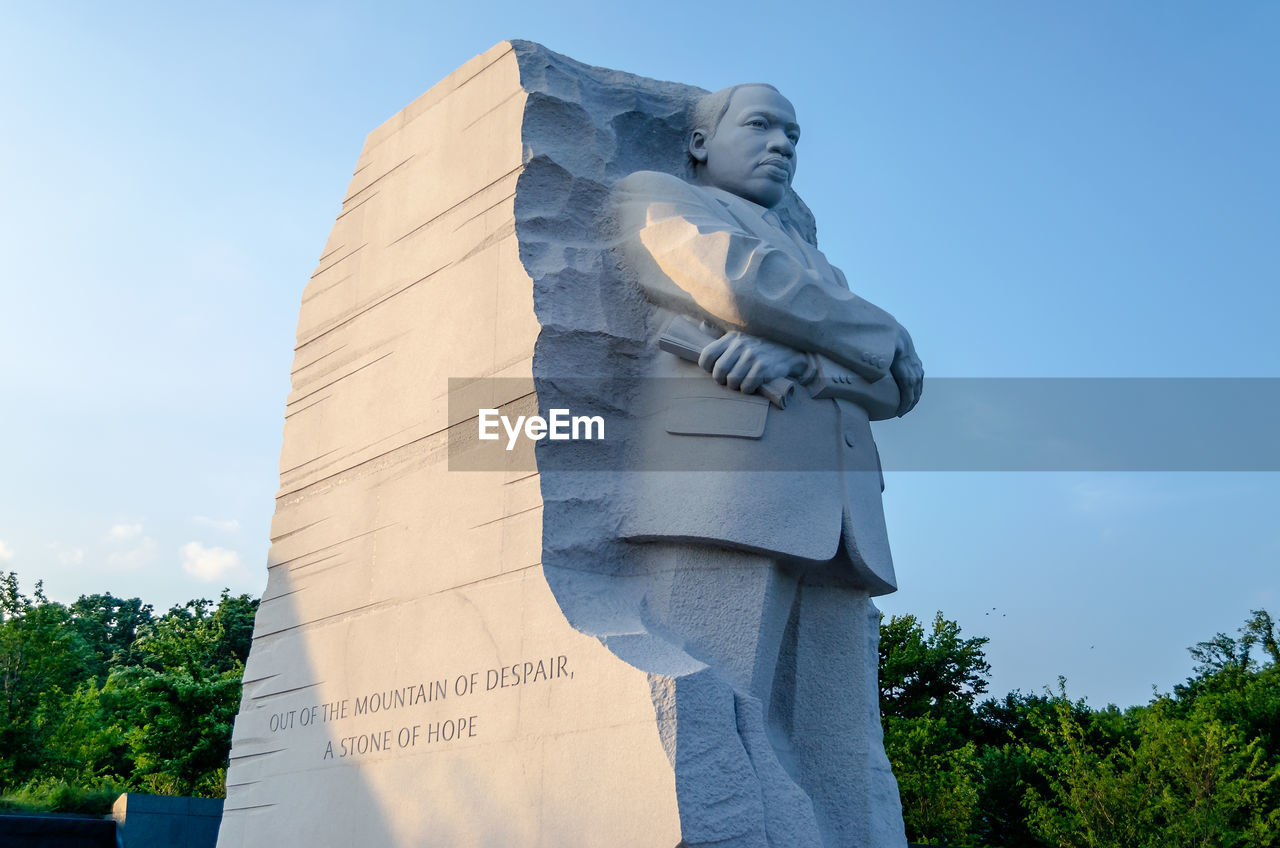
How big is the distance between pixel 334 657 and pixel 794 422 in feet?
7.77

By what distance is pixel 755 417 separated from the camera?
4.65 meters

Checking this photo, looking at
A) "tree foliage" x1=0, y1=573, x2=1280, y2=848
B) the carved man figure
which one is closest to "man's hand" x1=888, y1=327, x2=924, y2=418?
the carved man figure

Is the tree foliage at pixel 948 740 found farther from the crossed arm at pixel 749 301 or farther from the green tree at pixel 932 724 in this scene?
the crossed arm at pixel 749 301

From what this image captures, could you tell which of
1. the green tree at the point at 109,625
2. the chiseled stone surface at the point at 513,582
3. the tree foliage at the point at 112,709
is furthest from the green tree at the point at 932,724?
the green tree at the point at 109,625

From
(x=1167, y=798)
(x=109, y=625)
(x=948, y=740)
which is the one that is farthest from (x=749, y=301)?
(x=109, y=625)

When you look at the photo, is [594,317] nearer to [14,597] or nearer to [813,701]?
[813,701]

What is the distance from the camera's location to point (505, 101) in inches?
214

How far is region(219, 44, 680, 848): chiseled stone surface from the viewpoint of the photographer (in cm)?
421

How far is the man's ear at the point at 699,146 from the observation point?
5699 millimetres

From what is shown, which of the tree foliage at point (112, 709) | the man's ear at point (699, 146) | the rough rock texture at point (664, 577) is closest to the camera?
the rough rock texture at point (664, 577)

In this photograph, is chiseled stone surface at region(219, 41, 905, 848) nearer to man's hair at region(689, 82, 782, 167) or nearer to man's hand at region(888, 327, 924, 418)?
man's hair at region(689, 82, 782, 167)

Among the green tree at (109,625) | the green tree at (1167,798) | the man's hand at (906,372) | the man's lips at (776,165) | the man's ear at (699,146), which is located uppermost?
the green tree at (109,625)

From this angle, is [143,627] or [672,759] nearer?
[672,759]

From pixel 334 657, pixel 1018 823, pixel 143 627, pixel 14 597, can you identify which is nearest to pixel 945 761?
pixel 1018 823
